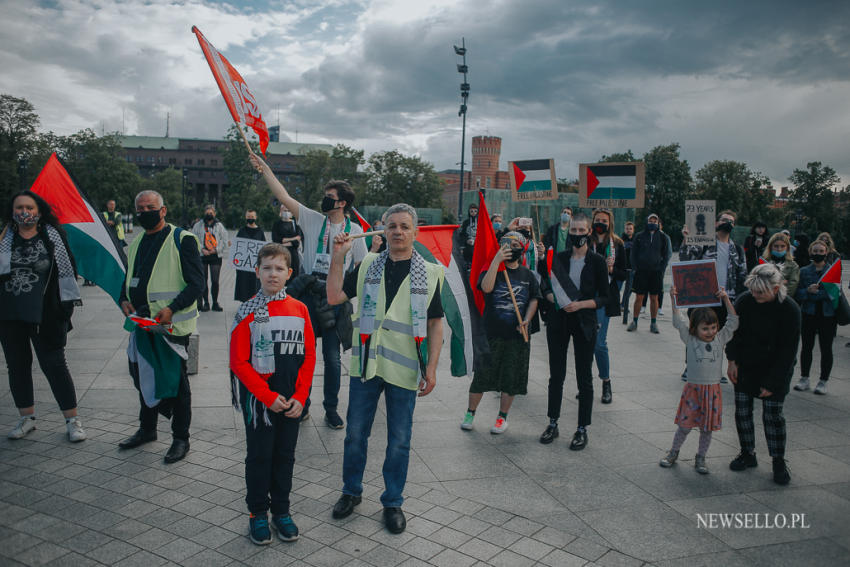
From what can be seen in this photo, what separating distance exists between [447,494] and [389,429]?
80cm

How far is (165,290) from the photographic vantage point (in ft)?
15.1

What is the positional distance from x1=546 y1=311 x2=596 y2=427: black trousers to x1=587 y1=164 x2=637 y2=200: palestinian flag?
447 cm

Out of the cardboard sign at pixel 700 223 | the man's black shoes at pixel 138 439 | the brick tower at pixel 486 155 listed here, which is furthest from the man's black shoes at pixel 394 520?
the brick tower at pixel 486 155

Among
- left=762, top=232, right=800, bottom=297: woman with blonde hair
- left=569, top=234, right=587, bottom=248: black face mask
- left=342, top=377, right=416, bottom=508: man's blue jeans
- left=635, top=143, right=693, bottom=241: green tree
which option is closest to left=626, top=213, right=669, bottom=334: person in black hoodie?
left=762, top=232, right=800, bottom=297: woman with blonde hair

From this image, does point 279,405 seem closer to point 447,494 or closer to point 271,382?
point 271,382

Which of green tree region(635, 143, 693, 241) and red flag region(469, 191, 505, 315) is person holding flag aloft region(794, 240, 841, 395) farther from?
green tree region(635, 143, 693, 241)

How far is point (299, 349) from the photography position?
3541 mm

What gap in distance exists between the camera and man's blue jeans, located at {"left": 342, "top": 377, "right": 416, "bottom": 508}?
372 centimetres

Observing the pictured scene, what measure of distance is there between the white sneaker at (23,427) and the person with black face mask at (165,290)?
3.69ft

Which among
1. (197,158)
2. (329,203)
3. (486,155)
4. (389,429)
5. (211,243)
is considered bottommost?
(389,429)

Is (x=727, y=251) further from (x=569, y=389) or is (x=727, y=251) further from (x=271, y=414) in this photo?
(x=271, y=414)

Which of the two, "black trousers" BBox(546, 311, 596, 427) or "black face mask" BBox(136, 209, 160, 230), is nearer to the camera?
"black face mask" BBox(136, 209, 160, 230)

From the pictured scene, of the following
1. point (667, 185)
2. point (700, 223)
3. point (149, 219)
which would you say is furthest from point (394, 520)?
point (667, 185)

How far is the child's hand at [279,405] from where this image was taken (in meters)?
3.39
